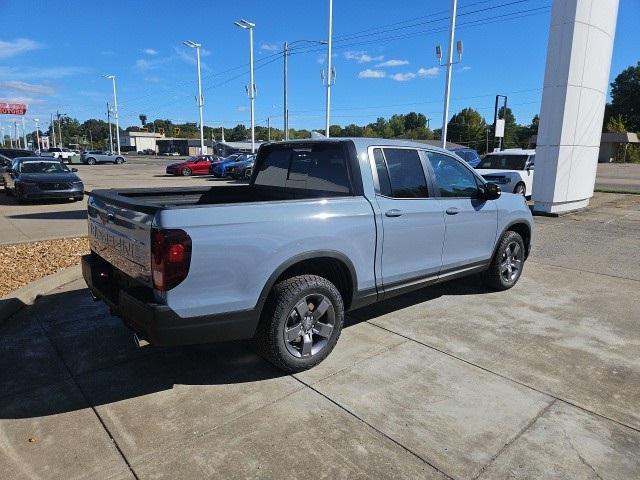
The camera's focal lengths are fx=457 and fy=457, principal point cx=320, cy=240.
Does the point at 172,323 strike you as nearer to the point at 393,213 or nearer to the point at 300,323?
the point at 300,323

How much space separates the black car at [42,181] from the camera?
44.9ft

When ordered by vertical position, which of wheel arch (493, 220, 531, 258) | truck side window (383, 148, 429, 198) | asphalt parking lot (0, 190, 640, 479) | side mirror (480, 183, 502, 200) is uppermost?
truck side window (383, 148, 429, 198)

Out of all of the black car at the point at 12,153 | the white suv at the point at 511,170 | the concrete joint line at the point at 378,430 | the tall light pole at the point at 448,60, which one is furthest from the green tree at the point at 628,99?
the concrete joint line at the point at 378,430

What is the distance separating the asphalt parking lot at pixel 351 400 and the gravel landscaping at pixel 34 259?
117cm

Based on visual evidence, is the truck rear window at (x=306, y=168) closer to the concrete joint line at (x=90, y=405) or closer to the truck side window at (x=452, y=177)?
the truck side window at (x=452, y=177)

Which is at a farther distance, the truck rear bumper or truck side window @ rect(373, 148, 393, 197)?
truck side window @ rect(373, 148, 393, 197)

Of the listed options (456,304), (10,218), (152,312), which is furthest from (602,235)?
(10,218)

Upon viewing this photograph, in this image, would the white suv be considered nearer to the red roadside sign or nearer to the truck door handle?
the truck door handle

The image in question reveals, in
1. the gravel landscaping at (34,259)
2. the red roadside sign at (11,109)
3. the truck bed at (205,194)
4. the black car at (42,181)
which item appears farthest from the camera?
the red roadside sign at (11,109)

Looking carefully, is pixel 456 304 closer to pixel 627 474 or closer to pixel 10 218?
pixel 627 474

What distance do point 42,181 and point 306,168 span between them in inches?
493

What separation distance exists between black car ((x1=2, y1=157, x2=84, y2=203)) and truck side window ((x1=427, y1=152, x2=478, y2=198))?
42.7 feet

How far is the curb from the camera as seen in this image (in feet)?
15.5

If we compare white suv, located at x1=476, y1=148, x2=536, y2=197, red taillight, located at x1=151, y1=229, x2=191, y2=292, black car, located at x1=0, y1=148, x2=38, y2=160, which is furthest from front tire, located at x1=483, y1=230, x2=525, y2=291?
black car, located at x1=0, y1=148, x2=38, y2=160
